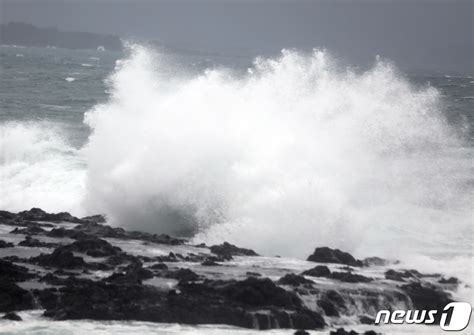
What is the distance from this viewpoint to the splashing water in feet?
91.4

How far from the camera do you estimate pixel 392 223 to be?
30.1 meters

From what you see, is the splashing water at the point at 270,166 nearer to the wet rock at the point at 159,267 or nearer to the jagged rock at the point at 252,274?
the jagged rock at the point at 252,274

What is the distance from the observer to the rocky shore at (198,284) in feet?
60.4

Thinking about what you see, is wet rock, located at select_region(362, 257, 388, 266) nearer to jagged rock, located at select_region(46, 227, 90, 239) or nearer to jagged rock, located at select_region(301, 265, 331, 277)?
jagged rock, located at select_region(301, 265, 331, 277)

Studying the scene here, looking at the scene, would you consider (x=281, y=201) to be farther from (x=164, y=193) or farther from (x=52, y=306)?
(x=52, y=306)

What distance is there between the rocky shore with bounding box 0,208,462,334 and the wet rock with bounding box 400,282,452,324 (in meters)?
0.02

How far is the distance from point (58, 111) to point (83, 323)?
42.1 metres

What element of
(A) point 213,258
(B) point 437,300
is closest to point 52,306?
(A) point 213,258

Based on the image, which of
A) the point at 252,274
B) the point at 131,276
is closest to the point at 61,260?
the point at 131,276

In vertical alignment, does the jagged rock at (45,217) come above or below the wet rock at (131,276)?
above

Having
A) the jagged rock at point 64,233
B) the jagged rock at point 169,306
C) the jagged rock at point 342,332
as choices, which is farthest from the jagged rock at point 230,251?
the jagged rock at point 342,332

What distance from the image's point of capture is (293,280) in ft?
66.1

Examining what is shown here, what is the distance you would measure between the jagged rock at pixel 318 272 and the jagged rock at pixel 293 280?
3.00 ft

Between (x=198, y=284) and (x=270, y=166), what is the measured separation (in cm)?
1124
